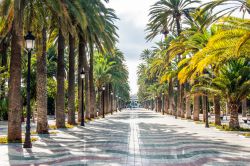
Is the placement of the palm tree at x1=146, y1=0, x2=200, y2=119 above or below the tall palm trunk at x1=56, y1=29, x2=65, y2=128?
above

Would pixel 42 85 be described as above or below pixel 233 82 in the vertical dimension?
below

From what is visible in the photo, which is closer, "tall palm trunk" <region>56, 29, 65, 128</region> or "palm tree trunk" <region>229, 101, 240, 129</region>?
"palm tree trunk" <region>229, 101, 240, 129</region>

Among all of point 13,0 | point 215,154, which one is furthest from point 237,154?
point 13,0

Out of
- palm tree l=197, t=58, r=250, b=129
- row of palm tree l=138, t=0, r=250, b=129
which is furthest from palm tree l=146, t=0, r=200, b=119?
palm tree l=197, t=58, r=250, b=129

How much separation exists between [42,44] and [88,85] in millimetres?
19331

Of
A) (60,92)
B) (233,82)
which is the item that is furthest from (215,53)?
(60,92)

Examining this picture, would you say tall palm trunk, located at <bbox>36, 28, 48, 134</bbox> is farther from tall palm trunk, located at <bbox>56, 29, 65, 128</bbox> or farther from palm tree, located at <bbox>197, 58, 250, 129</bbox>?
palm tree, located at <bbox>197, 58, 250, 129</bbox>

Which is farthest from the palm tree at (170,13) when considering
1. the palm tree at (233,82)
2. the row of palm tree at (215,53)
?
the palm tree at (233,82)

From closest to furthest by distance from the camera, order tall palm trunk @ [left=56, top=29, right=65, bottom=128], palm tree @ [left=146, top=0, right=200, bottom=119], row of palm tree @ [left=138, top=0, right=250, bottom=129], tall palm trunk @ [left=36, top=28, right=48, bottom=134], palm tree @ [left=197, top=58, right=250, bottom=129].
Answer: row of palm tree @ [left=138, top=0, right=250, bottom=129], tall palm trunk @ [left=36, top=28, right=48, bottom=134], palm tree @ [left=197, top=58, right=250, bottom=129], tall palm trunk @ [left=56, top=29, right=65, bottom=128], palm tree @ [left=146, top=0, right=200, bottom=119]

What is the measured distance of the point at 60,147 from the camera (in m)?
13.7

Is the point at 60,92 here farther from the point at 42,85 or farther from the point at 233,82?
the point at 233,82

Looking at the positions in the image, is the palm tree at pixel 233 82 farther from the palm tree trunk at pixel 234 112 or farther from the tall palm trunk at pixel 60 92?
the tall palm trunk at pixel 60 92

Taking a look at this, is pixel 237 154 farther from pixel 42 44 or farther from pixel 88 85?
pixel 88 85

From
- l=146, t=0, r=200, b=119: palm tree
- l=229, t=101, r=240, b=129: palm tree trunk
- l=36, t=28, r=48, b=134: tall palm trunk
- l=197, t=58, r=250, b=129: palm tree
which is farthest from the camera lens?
l=146, t=0, r=200, b=119: palm tree
